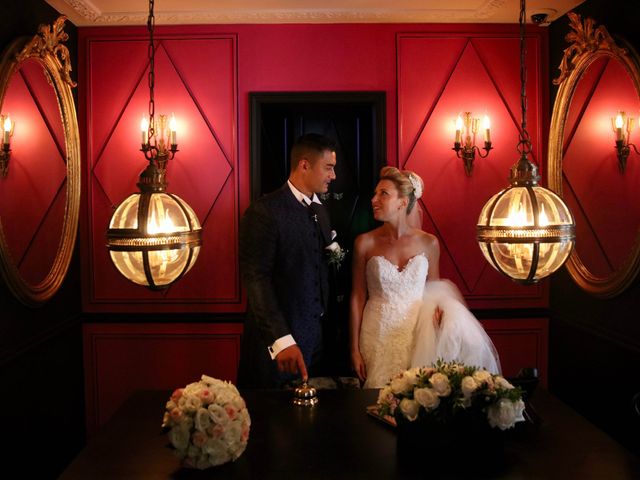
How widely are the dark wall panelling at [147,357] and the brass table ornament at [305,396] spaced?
80.0 inches

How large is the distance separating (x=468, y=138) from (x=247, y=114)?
5.37 feet

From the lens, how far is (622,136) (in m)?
3.46

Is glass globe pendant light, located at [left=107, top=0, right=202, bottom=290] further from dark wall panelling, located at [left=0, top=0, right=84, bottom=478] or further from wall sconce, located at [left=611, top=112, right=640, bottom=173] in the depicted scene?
wall sconce, located at [left=611, top=112, right=640, bottom=173]

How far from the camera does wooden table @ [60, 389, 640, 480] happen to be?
6.21 feet

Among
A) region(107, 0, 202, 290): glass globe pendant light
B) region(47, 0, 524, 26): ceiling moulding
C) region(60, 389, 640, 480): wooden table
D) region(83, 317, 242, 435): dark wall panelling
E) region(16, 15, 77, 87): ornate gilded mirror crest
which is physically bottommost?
region(83, 317, 242, 435): dark wall panelling

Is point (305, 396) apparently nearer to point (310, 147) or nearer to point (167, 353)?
point (310, 147)

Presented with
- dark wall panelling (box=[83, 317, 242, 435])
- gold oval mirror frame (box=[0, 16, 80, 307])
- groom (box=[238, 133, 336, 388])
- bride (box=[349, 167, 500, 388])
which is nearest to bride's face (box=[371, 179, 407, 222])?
bride (box=[349, 167, 500, 388])

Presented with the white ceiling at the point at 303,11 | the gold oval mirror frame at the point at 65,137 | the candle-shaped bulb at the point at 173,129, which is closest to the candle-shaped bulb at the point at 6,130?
Result: the gold oval mirror frame at the point at 65,137

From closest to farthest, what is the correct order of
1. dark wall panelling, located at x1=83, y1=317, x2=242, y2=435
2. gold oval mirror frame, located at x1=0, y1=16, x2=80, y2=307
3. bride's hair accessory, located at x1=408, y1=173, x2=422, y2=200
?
gold oval mirror frame, located at x1=0, y1=16, x2=80, y2=307 < bride's hair accessory, located at x1=408, y1=173, x2=422, y2=200 < dark wall panelling, located at x1=83, y1=317, x2=242, y2=435

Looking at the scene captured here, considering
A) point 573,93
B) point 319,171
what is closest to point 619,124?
point 573,93

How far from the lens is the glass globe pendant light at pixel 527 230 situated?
2.08 meters

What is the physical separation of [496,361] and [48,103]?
10.5 ft

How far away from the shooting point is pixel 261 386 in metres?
3.37

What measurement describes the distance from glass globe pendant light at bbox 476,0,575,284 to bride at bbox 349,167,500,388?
1.43 meters
